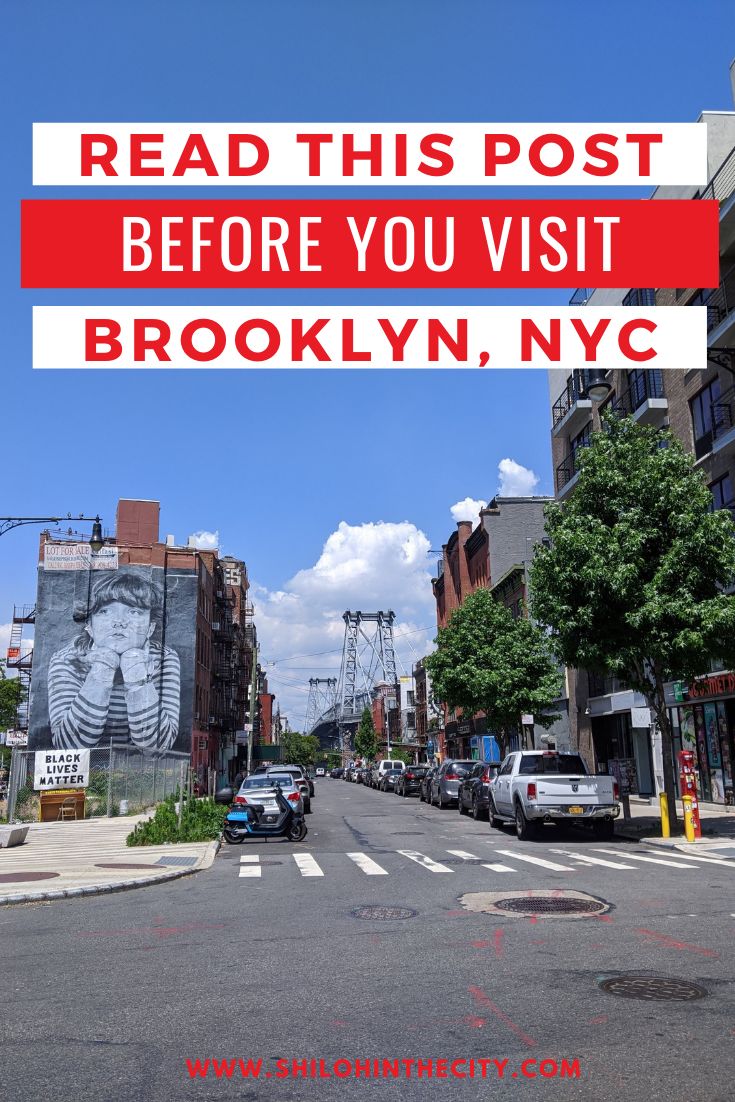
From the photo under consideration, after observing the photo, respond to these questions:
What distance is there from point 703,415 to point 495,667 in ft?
47.0

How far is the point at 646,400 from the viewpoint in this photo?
31797mm

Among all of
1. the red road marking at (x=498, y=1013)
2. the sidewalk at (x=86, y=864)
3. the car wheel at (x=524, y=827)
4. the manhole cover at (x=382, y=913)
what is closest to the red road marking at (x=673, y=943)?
the red road marking at (x=498, y=1013)

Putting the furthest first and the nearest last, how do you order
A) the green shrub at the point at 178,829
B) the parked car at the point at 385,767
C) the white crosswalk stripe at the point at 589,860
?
the parked car at the point at 385,767 < the green shrub at the point at 178,829 < the white crosswalk stripe at the point at 589,860

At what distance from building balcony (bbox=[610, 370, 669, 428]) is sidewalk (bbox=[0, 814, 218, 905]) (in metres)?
20.4

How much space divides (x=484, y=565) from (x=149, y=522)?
75.7 ft

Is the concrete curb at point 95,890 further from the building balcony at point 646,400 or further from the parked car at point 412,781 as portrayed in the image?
the parked car at point 412,781

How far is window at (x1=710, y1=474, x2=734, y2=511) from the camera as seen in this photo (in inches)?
1054

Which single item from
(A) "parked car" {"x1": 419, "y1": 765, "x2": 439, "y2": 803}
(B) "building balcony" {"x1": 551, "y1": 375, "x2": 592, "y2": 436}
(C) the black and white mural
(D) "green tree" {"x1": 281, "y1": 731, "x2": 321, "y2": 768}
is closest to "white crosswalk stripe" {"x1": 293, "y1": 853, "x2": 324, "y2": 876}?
(A) "parked car" {"x1": 419, "y1": 765, "x2": 439, "y2": 803}

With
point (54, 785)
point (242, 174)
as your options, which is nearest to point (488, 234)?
point (242, 174)

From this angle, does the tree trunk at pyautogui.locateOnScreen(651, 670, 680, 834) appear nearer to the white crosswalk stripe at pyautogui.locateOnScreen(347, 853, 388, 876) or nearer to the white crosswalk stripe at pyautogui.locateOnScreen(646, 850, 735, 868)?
the white crosswalk stripe at pyautogui.locateOnScreen(646, 850, 735, 868)

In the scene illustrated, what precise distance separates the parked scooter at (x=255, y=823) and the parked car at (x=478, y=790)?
7.45 metres

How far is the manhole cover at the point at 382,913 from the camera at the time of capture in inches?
400

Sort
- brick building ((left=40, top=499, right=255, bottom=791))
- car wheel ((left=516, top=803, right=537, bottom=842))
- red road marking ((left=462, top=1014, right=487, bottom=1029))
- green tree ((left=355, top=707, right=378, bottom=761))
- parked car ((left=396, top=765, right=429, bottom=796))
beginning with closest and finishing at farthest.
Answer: red road marking ((left=462, top=1014, right=487, bottom=1029)), car wheel ((left=516, top=803, right=537, bottom=842)), parked car ((left=396, top=765, right=429, bottom=796)), brick building ((left=40, top=499, right=255, bottom=791)), green tree ((left=355, top=707, right=378, bottom=761))

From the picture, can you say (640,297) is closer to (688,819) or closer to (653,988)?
(688,819)
